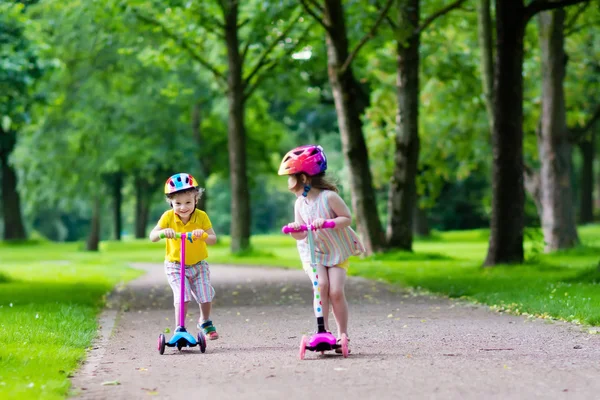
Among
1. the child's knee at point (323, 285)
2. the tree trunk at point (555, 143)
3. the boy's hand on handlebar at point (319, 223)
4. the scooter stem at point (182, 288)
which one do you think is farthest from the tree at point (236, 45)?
the boy's hand on handlebar at point (319, 223)

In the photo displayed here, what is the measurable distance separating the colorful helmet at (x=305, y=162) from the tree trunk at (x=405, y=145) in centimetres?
1621

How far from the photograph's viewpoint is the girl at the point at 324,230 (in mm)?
8648

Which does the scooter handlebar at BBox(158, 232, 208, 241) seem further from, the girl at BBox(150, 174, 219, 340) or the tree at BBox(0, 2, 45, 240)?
the tree at BBox(0, 2, 45, 240)

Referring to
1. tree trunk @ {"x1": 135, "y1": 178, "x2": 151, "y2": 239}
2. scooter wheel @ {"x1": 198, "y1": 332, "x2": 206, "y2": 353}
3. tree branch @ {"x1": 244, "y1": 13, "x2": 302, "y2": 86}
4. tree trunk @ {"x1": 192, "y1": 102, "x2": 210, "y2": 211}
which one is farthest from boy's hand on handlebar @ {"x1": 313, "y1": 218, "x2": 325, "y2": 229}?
tree trunk @ {"x1": 135, "y1": 178, "x2": 151, "y2": 239}

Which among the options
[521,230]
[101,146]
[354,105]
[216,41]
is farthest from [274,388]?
[101,146]

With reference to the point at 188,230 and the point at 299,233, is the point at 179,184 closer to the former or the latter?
the point at 188,230

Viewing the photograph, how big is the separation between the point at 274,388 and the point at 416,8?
729 inches

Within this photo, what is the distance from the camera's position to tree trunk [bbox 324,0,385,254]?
23.6 metres

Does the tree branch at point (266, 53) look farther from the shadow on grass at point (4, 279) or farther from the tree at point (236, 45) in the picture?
the shadow on grass at point (4, 279)

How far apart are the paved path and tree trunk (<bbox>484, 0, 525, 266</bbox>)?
477cm

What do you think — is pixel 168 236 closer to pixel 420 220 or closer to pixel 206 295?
pixel 206 295

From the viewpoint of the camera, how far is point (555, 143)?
2556 centimetres

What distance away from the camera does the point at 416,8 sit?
2425 centimetres

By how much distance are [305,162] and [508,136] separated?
1008 centimetres
